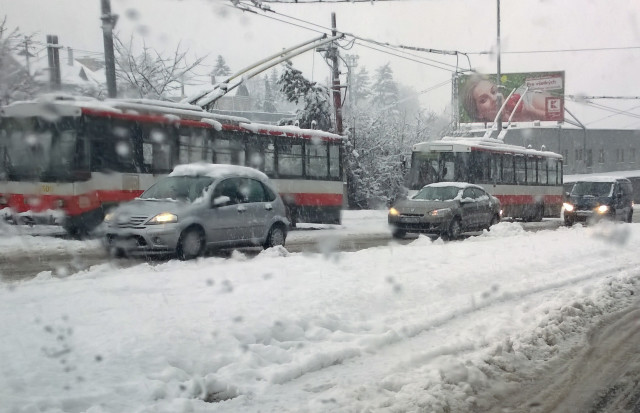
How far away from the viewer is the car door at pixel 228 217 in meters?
12.5

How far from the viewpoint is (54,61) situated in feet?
45.3

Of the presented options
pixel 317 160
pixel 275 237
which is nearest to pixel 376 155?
pixel 317 160

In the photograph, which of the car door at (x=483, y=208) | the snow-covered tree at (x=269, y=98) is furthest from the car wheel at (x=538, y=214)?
the snow-covered tree at (x=269, y=98)

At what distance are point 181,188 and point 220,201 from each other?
2.56ft

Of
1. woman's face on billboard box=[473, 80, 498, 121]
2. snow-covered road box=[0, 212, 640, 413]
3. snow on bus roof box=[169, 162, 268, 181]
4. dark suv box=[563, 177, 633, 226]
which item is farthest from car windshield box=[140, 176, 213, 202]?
woman's face on billboard box=[473, 80, 498, 121]

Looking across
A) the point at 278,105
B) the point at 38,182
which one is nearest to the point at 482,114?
the point at 278,105

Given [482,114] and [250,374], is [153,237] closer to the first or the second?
[250,374]

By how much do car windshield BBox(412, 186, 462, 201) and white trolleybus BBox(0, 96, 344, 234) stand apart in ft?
19.4

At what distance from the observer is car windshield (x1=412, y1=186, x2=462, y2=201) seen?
773 inches

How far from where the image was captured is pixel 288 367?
5621 millimetres

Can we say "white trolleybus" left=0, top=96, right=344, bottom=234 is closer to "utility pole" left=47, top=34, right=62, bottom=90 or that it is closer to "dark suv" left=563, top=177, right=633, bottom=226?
"utility pole" left=47, top=34, right=62, bottom=90

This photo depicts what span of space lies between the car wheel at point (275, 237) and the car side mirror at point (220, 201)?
1357mm

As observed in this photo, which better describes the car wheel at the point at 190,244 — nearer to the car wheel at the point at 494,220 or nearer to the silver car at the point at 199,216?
the silver car at the point at 199,216

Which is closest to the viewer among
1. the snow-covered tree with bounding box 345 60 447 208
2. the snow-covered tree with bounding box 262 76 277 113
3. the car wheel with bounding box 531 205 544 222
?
the car wheel with bounding box 531 205 544 222
